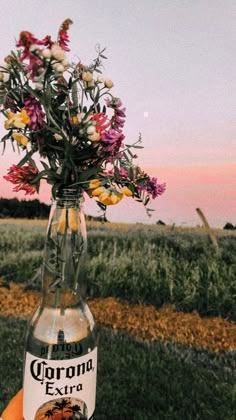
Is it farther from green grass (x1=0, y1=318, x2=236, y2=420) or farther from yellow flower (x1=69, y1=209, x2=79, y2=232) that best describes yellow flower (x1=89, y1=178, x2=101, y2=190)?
green grass (x1=0, y1=318, x2=236, y2=420)

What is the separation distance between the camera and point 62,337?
0.96 meters

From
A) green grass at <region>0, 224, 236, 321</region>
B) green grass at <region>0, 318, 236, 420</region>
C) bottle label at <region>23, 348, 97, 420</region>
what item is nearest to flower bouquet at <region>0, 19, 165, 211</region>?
bottle label at <region>23, 348, 97, 420</region>

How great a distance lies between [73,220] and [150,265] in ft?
5.61

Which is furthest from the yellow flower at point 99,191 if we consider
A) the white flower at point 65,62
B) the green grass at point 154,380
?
the green grass at point 154,380

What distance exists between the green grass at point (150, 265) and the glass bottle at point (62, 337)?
1509 millimetres

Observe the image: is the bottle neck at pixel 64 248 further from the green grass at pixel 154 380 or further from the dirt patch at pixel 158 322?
the dirt patch at pixel 158 322

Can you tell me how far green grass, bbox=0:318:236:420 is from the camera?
4.99 feet

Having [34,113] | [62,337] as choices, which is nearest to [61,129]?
[34,113]

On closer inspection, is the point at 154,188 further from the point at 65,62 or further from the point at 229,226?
the point at 229,226

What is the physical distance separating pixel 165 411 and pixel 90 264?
1252 millimetres

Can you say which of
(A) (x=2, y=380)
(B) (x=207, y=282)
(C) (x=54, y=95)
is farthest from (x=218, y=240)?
(C) (x=54, y=95)

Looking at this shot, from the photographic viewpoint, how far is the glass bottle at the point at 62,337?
0.94 meters

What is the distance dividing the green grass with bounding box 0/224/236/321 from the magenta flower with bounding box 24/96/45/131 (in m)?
→ 1.67

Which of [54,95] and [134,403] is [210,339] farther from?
[54,95]
